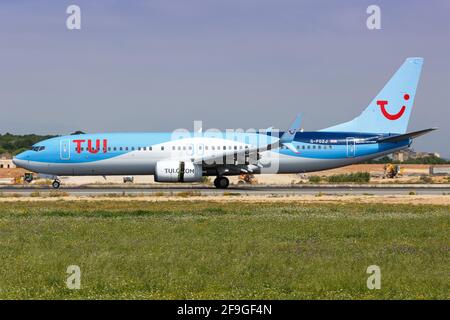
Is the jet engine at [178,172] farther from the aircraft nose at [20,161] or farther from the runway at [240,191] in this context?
the aircraft nose at [20,161]

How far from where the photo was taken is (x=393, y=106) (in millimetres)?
48781

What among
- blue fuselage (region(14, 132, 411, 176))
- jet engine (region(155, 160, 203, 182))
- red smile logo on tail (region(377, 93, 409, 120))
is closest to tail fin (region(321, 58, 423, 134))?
red smile logo on tail (region(377, 93, 409, 120))

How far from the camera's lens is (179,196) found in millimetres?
37469

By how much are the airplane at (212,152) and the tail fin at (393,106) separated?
0.52 ft

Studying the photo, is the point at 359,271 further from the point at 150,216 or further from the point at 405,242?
the point at 150,216

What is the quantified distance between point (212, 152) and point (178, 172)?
361 centimetres

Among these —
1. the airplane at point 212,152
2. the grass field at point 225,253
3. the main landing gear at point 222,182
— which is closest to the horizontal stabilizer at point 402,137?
the airplane at point 212,152

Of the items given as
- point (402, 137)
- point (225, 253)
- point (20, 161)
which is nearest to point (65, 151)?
point (20, 161)

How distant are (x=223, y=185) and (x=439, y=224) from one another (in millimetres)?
24966

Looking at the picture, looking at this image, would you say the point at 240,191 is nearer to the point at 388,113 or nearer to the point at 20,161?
the point at 388,113

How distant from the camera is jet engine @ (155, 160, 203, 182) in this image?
42781mm

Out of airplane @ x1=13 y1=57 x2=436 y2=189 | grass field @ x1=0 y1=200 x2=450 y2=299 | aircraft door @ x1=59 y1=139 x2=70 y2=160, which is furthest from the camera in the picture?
aircraft door @ x1=59 y1=139 x2=70 y2=160

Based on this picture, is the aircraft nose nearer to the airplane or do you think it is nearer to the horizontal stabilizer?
the airplane

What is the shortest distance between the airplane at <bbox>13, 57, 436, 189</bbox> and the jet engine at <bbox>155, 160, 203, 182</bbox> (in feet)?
0.21
